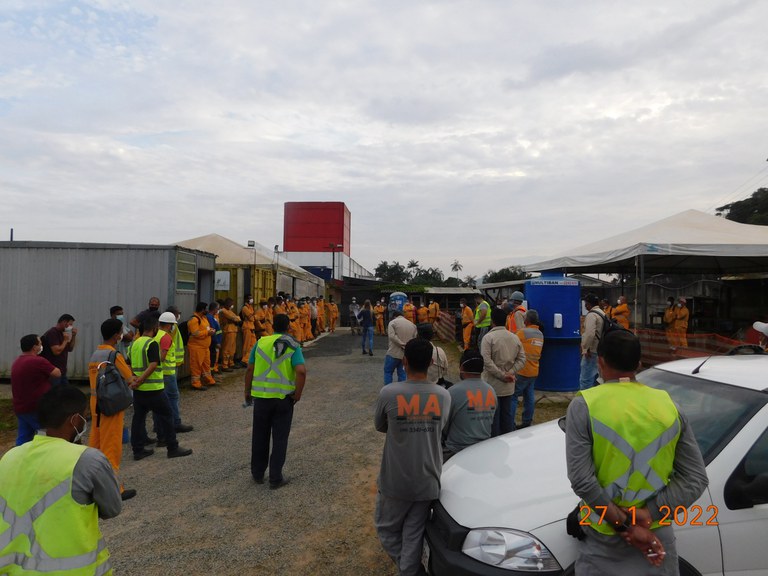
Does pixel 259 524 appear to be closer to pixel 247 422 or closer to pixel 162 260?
pixel 247 422

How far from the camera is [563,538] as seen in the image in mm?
2344

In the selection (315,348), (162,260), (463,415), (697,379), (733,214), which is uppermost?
(733,214)

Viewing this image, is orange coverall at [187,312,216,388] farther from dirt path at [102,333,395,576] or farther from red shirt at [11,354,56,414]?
red shirt at [11,354,56,414]

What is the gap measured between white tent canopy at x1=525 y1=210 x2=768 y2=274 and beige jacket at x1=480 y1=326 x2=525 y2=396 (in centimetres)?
557

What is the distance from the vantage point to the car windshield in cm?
250

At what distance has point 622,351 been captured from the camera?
212 centimetres

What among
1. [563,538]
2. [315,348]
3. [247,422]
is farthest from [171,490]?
[315,348]

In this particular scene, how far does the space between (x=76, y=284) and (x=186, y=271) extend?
208 centimetres

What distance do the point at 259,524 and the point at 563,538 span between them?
108 inches

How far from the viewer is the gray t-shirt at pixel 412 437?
292 centimetres

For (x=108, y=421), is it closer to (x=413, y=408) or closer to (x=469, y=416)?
(x=413, y=408)

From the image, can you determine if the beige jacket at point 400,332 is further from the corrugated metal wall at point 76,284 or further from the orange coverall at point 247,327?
the orange coverall at point 247,327

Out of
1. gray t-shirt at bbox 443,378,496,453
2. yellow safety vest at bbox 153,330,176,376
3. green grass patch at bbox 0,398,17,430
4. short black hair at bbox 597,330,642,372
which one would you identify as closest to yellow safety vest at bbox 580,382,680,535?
short black hair at bbox 597,330,642,372

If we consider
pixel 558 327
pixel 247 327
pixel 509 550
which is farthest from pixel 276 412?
pixel 247 327
